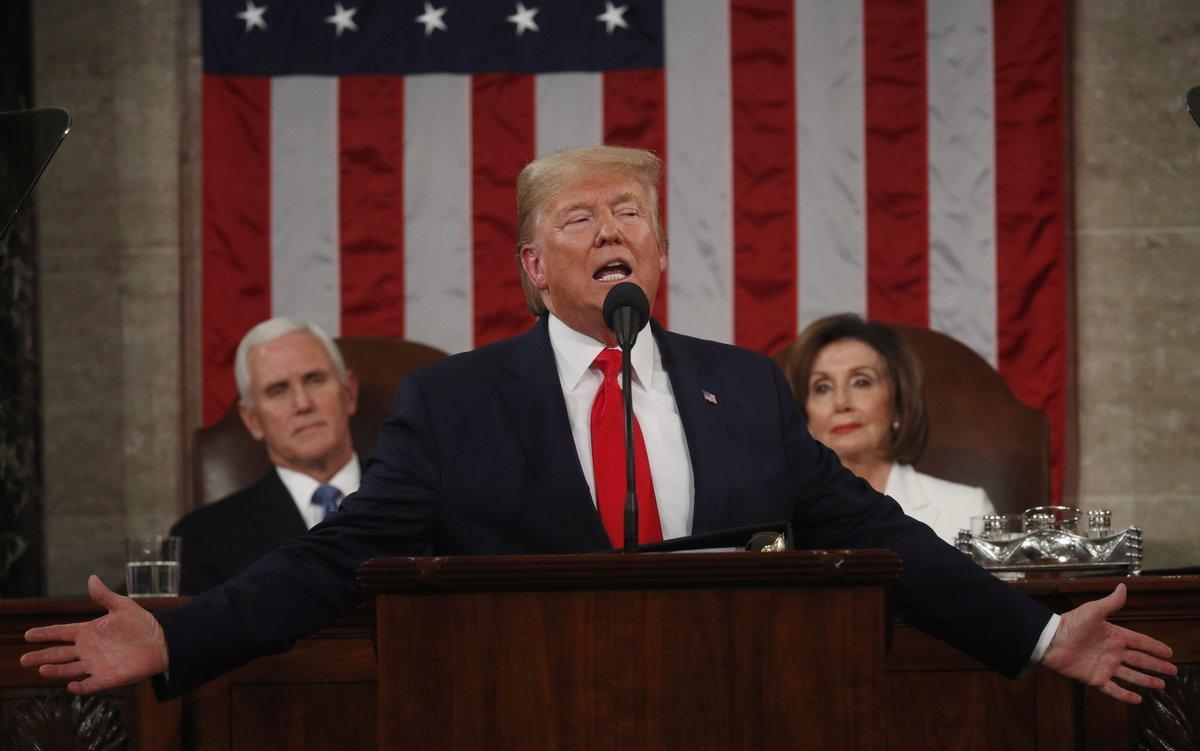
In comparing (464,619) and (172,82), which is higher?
(172,82)

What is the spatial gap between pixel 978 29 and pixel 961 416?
1484mm

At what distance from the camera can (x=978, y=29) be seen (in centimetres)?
497

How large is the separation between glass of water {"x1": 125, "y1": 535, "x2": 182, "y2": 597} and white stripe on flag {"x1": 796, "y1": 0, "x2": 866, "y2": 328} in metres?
2.58

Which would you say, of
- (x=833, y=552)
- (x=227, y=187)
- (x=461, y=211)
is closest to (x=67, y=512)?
(x=227, y=187)

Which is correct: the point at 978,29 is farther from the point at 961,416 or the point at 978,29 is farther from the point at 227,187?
the point at 227,187

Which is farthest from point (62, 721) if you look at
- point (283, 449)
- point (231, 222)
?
point (231, 222)

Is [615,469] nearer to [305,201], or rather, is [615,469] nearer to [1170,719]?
[1170,719]

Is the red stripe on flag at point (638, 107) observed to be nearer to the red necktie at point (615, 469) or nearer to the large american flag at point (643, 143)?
the large american flag at point (643, 143)

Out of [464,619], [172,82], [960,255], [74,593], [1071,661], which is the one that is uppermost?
[172,82]

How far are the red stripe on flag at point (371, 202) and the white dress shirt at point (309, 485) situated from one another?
0.75 metres

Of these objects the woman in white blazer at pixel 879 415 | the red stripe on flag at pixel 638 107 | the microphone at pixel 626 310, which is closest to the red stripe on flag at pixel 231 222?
the red stripe on flag at pixel 638 107

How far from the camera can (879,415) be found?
13.6ft

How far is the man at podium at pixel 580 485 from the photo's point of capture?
203 cm

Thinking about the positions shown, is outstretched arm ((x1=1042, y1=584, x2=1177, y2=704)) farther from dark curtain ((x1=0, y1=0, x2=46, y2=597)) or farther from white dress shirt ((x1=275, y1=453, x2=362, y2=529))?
dark curtain ((x1=0, y1=0, x2=46, y2=597))
